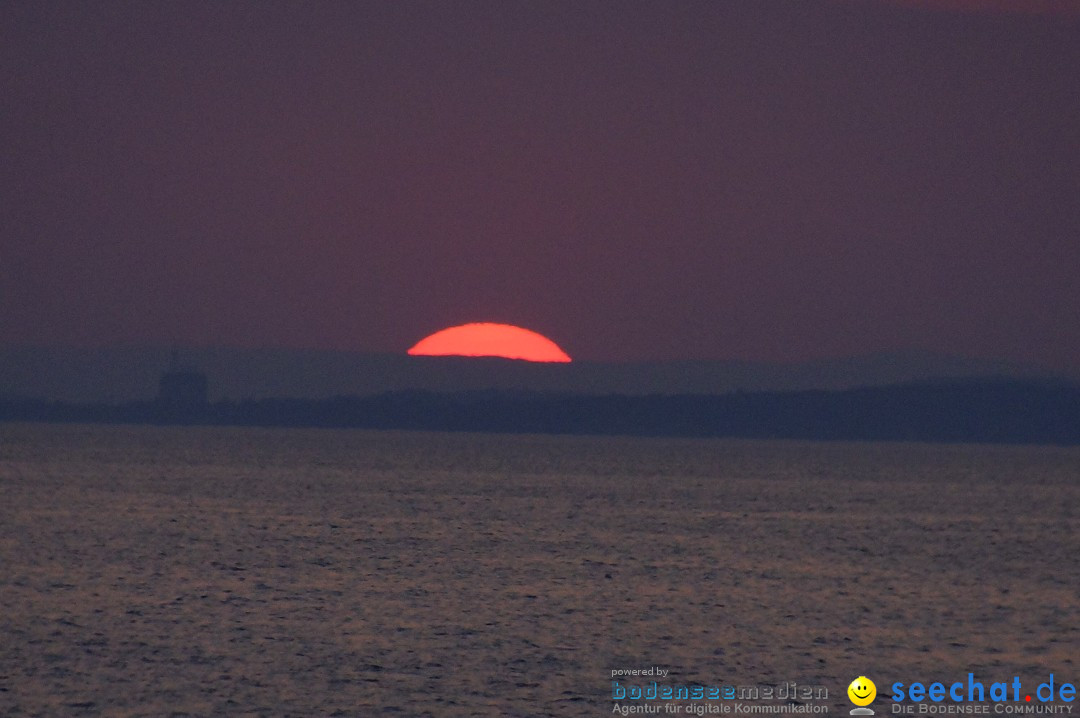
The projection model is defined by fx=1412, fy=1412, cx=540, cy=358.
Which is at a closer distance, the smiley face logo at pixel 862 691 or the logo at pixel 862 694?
the logo at pixel 862 694

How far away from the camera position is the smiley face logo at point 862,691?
38.5 metres

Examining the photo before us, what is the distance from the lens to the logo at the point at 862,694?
37.2m

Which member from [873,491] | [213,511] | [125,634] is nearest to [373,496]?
[213,511]

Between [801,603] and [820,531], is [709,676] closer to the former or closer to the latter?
[801,603]

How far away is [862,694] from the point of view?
3938 centimetres

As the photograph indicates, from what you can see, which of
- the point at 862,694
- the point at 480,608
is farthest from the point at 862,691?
the point at 480,608

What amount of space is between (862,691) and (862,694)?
17.7 inches

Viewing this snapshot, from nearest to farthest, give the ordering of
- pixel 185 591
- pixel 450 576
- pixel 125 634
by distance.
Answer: pixel 125 634 → pixel 185 591 → pixel 450 576

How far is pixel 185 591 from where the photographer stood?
60094 mm

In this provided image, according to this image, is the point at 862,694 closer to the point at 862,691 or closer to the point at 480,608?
the point at 862,691

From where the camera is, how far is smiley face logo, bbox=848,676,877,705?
38.5 m

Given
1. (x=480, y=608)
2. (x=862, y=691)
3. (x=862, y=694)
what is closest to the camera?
(x=862, y=694)

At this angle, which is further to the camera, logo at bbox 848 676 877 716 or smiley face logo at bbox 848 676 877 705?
smiley face logo at bbox 848 676 877 705

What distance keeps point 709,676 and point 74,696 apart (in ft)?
58.9
